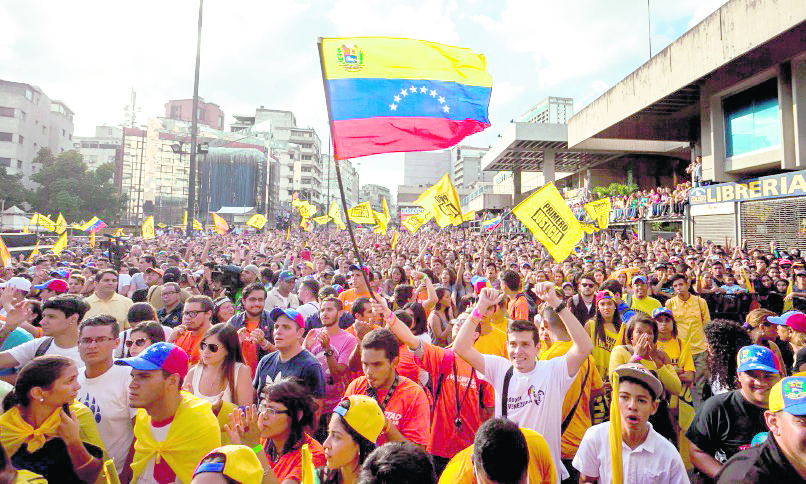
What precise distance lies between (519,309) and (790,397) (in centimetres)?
376

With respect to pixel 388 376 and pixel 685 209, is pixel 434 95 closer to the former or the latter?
pixel 388 376

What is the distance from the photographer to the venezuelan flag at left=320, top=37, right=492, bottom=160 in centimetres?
425

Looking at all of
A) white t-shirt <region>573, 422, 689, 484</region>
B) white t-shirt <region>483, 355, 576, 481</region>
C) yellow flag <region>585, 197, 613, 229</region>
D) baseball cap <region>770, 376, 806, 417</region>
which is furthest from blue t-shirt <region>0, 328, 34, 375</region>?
yellow flag <region>585, 197, 613, 229</region>

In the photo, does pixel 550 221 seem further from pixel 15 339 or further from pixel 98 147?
pixel 98 147

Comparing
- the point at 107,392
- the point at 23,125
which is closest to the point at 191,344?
the point at 107,392

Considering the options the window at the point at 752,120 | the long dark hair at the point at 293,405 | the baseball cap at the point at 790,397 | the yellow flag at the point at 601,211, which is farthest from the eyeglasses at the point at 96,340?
the window at the point at 752,120

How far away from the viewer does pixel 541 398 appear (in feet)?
10.2

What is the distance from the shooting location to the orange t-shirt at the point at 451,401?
3432mm

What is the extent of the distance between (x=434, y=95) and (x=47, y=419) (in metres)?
3.99

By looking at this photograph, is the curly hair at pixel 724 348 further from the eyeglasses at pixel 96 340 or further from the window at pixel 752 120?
the window at pixel 752 120

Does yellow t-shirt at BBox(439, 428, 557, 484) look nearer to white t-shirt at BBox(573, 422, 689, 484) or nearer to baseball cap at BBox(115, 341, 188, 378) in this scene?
white t-shirt at BBox(573, 422, 689, 484)

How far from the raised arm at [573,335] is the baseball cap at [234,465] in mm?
2046

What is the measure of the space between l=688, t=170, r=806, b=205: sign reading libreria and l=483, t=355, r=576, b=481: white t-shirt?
680 inches

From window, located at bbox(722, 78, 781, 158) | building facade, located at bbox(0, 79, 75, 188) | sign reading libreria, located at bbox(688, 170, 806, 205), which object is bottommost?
sign reading libreria, located at bbox(688, 170, 806, 205)
